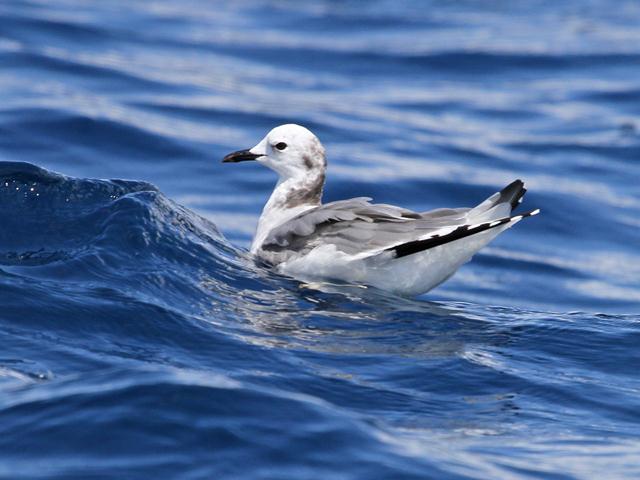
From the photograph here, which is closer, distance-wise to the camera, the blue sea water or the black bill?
the blue sea water

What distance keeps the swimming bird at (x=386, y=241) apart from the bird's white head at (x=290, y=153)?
763 mm

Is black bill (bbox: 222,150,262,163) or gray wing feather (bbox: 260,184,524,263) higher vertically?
black bill (bbox: 222,150,262,163)

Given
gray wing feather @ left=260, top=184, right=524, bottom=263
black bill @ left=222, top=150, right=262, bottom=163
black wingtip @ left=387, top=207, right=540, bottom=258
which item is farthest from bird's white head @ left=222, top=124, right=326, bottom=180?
black wingtip @ left=387, top=207, right=540, bottom=258

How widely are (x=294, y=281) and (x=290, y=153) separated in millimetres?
1508

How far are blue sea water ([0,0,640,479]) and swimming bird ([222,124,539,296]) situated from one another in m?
0.20

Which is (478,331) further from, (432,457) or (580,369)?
(432,457)

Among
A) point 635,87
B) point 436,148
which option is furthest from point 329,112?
point 635,87

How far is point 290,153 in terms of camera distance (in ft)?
30.4

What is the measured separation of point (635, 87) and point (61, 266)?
40.9ft

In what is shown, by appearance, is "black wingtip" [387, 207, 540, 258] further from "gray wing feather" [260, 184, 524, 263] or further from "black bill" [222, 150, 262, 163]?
"black bill" [222, 150, 262, 163]

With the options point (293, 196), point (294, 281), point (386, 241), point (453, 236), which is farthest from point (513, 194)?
point (293, 196)

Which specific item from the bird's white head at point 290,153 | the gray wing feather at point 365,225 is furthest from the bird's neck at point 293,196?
the gray wing feather at point 365,225

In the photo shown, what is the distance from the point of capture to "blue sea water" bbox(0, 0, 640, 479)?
5.46 meters

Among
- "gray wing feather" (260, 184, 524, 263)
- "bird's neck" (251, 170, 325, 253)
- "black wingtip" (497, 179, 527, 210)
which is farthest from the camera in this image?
"bird's neck" (251, 170, 325, 253)
